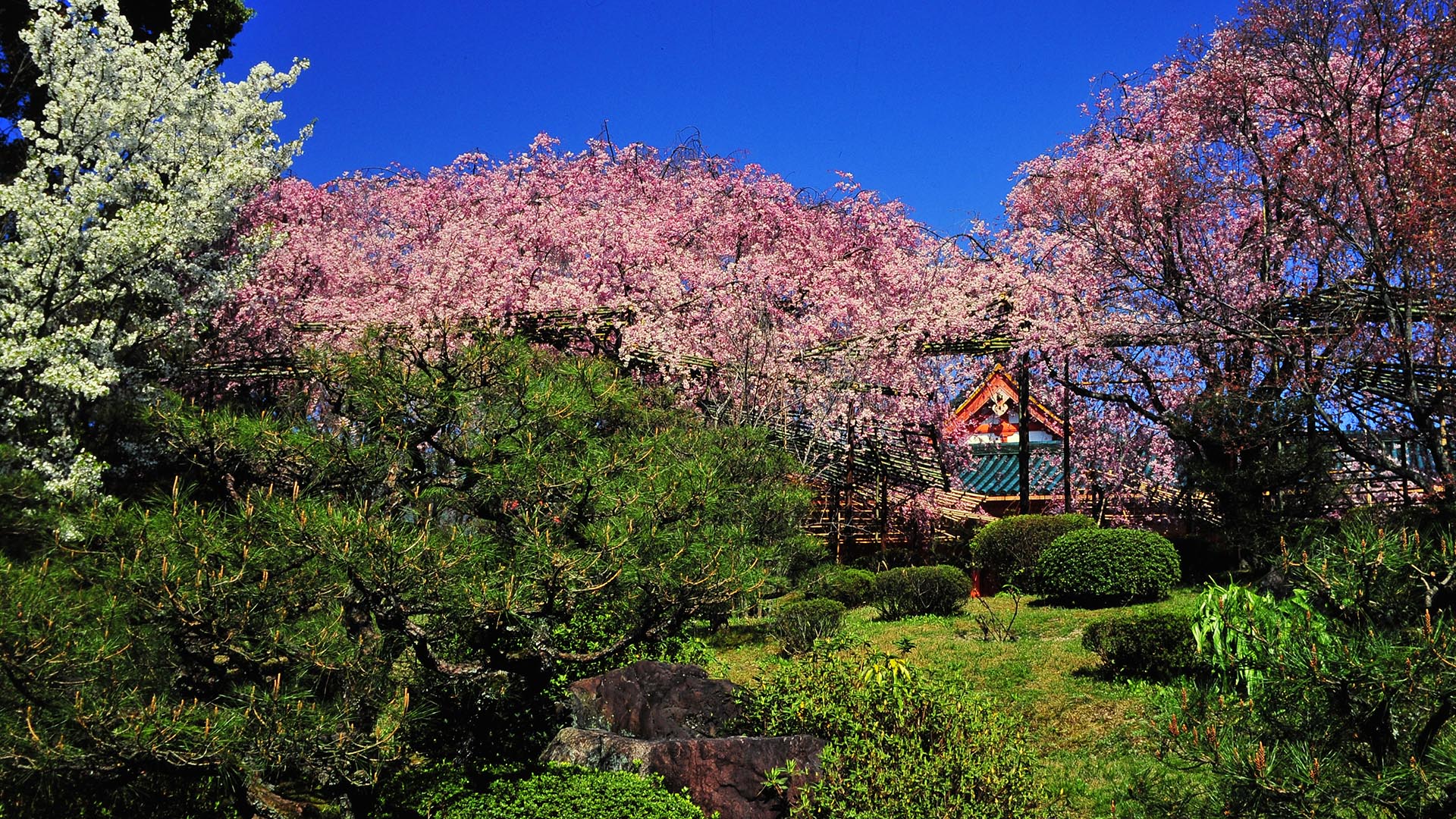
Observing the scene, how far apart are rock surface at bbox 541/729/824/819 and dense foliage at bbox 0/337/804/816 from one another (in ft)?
2.83

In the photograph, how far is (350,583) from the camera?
601 cm

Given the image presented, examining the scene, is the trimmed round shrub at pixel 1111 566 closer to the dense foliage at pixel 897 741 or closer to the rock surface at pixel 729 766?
the dense foliage at pixel 897 741

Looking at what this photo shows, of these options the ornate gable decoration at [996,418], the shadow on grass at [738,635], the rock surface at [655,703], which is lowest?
the shadow on grass at [738,635]

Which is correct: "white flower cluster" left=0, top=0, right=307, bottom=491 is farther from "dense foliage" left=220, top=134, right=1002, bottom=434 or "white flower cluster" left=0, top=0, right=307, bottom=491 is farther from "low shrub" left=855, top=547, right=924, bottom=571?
"low shrub" left=855, top=547, right=924, bottom=571

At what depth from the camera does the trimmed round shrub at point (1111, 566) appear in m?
14.2

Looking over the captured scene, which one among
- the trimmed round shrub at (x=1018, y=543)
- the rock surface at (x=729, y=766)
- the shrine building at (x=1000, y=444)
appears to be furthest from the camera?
the shrine building at (x=1000, y=444)

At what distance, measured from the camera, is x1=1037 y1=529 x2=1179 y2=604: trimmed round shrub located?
14219 mm

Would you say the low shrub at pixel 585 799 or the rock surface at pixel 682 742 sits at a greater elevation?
the rock surface at pixel 682 742

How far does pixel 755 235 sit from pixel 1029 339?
6.71 m

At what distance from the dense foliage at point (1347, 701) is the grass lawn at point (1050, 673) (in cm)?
69

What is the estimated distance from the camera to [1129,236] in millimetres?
17641

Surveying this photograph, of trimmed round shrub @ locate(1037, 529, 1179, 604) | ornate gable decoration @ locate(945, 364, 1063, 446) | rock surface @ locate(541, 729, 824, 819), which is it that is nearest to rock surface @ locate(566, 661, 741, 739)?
rock surface @ locate(541, 729, 824, 819)

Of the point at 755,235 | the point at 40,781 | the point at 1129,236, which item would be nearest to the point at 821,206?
the point at 755,235

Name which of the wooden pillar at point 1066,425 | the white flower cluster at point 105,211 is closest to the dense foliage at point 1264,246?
the wooden pillar at point 1066,425
